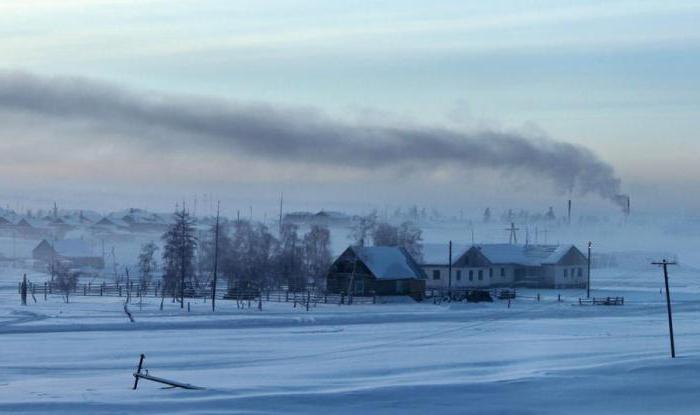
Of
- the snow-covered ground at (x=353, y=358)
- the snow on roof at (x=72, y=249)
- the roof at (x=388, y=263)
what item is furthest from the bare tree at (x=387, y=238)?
the snow on roof at (x=72, y=249)

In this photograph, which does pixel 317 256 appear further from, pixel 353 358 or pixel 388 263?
pixel 353 358

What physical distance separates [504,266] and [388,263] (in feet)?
56.8

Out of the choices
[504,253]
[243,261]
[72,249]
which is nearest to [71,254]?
[72,249]

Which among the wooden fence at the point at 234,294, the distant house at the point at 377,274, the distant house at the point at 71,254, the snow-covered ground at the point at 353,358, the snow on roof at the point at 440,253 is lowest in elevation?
the snow-covered ground at the point at 353,358

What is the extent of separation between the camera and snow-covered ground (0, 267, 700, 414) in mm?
22609

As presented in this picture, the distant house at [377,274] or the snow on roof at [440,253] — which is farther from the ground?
the snow on roof at [440,253]

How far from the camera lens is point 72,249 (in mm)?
122375

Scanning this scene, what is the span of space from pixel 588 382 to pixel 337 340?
53.9 feet

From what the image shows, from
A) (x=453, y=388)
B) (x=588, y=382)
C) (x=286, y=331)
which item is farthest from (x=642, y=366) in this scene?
(x=286, y=331)

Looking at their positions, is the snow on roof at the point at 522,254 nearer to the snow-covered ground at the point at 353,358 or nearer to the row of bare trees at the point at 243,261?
the row of bare trees at the point at 243,261

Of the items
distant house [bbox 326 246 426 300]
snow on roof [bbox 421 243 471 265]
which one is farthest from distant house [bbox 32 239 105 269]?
distant house [bbox 326 246 426 300]

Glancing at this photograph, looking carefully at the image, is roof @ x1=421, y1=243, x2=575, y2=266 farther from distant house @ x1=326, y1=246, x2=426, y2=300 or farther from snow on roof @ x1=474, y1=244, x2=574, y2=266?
distant house @ x1=326, y1=246, x2=426, y2=300

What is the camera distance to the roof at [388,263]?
6781cm

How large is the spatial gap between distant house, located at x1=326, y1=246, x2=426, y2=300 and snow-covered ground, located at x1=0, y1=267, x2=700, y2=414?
7.39 meters
